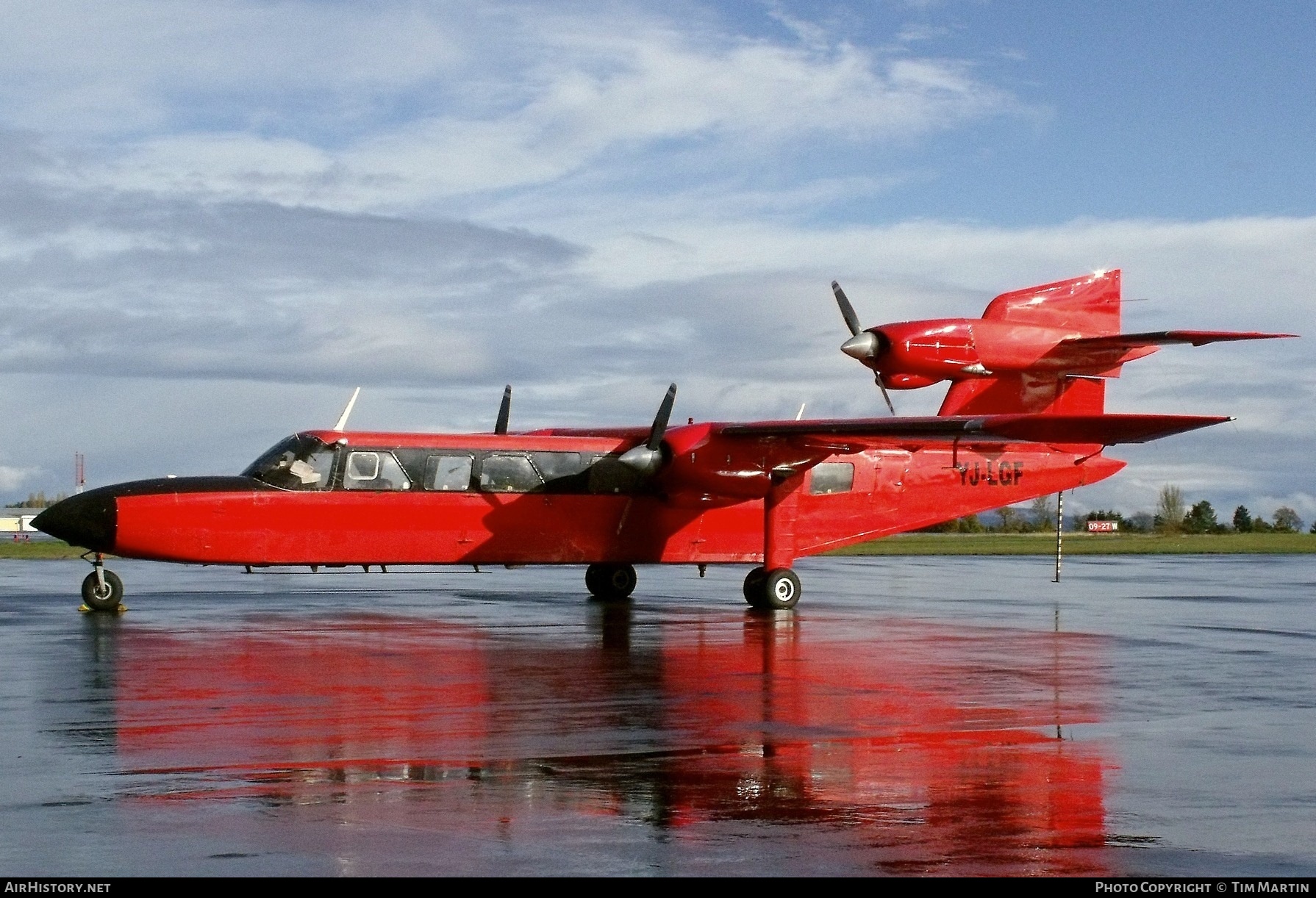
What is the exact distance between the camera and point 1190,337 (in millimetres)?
18594

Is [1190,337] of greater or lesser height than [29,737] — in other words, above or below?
above

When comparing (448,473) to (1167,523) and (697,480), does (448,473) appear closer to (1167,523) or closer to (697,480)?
(697,480)

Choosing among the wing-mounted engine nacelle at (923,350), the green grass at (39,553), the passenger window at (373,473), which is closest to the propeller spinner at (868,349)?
the wing-mounted engine nacelle at (923,350)

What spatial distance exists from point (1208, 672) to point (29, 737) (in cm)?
1057

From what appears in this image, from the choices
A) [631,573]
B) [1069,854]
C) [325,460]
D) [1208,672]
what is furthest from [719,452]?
[1069,854]

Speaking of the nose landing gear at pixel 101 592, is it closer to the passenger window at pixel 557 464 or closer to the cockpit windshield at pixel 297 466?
the cockpit windshield at pixel 297 466

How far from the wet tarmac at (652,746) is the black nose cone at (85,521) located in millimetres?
1205

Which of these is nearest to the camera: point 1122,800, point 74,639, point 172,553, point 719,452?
point 1122,800

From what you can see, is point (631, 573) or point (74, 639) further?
point (631, 573)

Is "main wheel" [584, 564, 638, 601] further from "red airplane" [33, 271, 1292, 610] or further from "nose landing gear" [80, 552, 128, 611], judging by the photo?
"nose landing gear" [80, 552, 128, 611]

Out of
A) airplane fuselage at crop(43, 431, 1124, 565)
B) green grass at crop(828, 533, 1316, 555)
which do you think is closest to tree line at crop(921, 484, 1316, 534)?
green grass at crop(828, 533, 1316, 555)

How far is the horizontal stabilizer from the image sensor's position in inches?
739

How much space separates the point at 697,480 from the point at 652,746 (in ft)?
44.7

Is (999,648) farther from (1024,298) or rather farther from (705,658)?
(1024,298)
